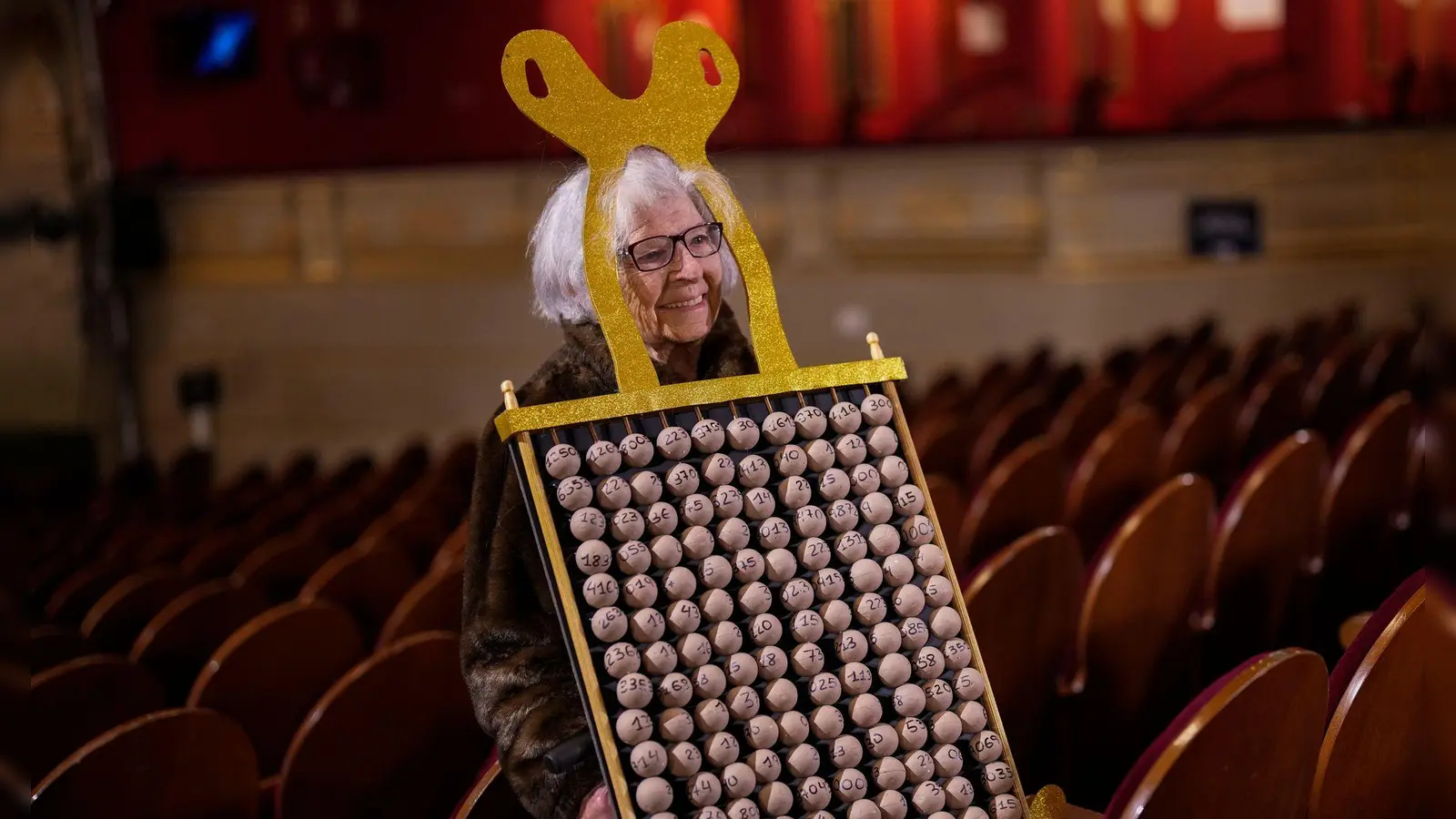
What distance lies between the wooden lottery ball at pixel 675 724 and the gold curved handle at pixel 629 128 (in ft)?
0.36

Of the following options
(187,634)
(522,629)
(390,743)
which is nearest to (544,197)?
(187,634)

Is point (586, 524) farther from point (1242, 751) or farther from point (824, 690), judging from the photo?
point (1242, 751)

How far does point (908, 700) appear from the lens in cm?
43

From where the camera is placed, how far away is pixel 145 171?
8.89 ft

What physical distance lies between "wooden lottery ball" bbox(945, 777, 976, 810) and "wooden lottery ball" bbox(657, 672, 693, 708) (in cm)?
9

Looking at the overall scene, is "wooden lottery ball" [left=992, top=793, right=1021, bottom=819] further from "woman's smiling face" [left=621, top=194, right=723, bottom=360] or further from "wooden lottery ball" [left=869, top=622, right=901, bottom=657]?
"woman's smiling face" [left=621, top=194, right=723, bottom=360]

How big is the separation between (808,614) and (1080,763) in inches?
11.4

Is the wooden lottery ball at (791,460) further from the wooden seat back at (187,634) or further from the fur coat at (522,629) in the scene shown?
the wooden seat back at (187,634)

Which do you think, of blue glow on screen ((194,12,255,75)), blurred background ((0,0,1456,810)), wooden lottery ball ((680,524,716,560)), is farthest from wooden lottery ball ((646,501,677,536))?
blue glow on screen ((194,12,255,75))

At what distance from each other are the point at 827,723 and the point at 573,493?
11 cm

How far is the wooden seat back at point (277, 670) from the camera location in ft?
2.25

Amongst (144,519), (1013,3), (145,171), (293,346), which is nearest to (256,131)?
(145,171)

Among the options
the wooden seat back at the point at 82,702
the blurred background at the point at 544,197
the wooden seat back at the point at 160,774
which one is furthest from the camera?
the blurred background at the point at 544,197

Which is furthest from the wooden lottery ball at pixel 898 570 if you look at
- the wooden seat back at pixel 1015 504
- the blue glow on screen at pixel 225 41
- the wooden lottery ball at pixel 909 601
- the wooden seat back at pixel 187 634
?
the blue glow on screen at pixel 225 41
